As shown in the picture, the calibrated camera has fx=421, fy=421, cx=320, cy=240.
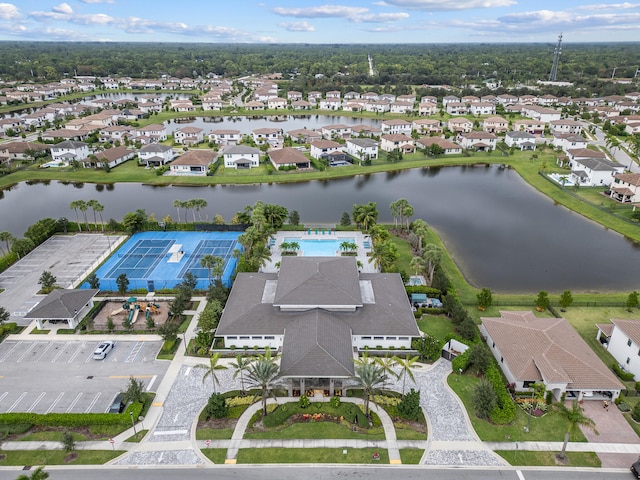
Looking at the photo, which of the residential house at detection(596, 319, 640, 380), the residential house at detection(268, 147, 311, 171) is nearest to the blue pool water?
the residential house at detection(596, 319, 640, 380)

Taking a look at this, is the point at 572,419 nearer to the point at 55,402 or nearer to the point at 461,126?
the point at 55,402

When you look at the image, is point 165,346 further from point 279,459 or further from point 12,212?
point 12,212

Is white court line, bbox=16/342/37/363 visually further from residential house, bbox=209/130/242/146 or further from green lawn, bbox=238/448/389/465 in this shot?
residential house, bbox=209/130/242/146

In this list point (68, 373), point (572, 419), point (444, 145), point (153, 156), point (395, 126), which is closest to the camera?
point (572, 419)

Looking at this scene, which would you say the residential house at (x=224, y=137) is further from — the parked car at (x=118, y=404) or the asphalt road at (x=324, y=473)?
the asphalt road at (x=324, y=473)

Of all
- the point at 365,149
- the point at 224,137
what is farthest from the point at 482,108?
the point at 224,137

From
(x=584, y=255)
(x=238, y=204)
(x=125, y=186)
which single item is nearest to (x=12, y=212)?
(x=125, y=186)

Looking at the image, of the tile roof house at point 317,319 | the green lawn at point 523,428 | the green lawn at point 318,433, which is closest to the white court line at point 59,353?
the tile roof house at point 317,319
